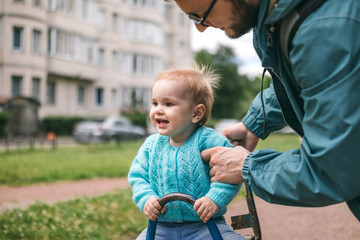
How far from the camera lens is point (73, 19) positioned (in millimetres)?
29828

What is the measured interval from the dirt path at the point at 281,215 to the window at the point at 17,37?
20.4 m

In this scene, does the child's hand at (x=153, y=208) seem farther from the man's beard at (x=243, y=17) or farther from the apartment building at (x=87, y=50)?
the apartment building at (x=87, y=50)

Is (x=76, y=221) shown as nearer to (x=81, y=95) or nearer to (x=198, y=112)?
(x=198, y=112)

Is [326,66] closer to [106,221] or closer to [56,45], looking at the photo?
[106,221]

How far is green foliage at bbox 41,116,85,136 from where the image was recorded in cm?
2606

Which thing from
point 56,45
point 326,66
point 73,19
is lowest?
point 326,66

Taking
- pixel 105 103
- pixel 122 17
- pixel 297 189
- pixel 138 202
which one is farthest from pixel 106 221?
pixel 122 17

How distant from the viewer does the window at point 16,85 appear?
25.9 metres

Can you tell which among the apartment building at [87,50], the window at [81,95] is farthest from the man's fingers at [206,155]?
the window at [81,95]

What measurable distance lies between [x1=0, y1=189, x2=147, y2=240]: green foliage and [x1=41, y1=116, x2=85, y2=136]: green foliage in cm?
2101

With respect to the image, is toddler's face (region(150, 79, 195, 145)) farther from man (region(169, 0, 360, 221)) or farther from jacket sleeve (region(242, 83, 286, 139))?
man (region(169, 0, 360, 221))

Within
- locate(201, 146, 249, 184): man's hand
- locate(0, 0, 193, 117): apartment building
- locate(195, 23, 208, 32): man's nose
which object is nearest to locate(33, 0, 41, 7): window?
locate(0, 0, 193, 117): apartment building

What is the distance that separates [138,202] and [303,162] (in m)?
1.06

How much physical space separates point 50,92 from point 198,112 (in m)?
28.2
